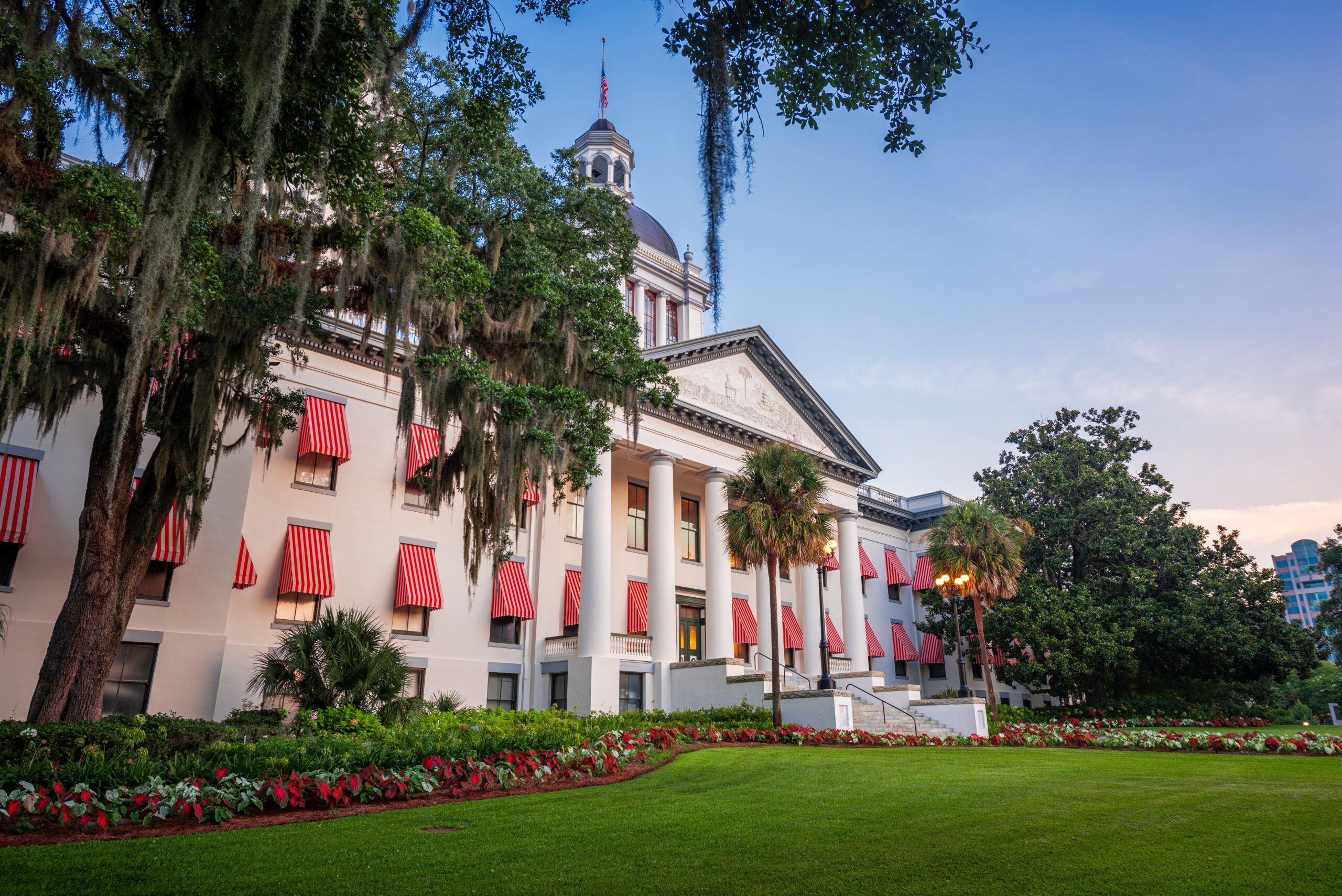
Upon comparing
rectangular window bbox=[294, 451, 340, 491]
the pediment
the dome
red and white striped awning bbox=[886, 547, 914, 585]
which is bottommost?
red and white striped awning bbox=[886, 547, 914, 585]

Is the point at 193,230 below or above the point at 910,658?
above

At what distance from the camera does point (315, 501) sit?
2262 cm

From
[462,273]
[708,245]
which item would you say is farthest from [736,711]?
Answer: [708,245]

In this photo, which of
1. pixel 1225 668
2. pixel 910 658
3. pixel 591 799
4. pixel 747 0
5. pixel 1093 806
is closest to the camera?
pixel 747 0

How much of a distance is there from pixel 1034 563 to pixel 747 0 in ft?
115

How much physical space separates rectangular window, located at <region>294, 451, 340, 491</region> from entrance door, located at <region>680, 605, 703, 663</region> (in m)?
14.1

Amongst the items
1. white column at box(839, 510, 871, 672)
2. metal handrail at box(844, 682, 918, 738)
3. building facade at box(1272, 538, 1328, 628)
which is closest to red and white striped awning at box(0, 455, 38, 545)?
metal handrail at box(844, 682, 918, 738)

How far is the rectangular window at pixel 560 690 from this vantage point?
24953 millimetres

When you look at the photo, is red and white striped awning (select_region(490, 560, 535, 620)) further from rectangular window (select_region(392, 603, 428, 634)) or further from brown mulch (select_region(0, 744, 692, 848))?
brown mulch (select_region(0, 744, 692, 848))

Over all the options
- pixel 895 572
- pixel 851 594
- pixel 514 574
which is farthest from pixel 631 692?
pixel 895 572

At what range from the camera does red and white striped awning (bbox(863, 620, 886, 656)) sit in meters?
35.8

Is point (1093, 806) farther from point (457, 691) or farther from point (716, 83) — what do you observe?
point (457, 691)

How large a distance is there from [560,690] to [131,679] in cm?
1143

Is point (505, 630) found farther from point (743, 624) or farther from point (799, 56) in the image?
point (799, 56)
